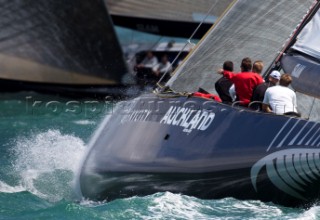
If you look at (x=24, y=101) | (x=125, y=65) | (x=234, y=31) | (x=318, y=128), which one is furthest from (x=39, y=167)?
(x=125, y=65)

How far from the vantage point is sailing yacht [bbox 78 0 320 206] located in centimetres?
713

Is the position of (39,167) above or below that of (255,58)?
below

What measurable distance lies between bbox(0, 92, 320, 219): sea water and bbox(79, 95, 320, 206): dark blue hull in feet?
0.42

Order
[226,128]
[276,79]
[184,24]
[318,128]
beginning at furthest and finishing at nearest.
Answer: [184,24] < [276,79] < [226,128] < [318,128]

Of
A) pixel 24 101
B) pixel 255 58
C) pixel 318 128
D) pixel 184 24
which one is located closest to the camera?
pixel 318 128

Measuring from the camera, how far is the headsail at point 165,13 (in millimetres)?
20016

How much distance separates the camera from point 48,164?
9.87 m

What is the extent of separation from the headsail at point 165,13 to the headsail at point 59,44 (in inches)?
94.7

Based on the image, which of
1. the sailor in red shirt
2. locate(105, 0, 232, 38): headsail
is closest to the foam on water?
the sailor in red shirt

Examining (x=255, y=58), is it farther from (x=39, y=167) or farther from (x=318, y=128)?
(x=318, y=128)

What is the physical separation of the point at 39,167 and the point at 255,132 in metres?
3.21

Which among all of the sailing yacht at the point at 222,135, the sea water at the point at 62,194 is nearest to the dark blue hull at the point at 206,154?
the sailing yacht at the point at 222,135

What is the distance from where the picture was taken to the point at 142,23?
20750 millimetres

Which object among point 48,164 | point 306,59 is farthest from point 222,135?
point 48,164
